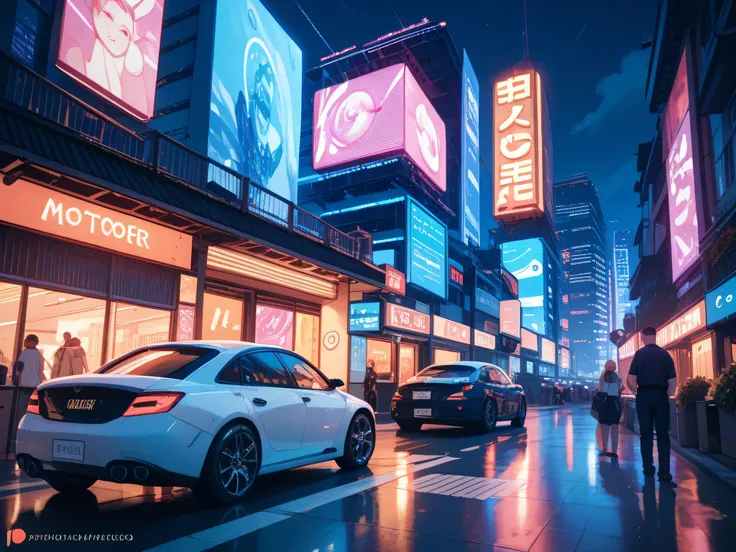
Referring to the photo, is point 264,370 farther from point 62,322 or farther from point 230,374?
point 62,322

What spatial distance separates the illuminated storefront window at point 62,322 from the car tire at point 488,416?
27.4 feet

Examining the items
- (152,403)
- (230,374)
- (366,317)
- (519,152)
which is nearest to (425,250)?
(519,152)

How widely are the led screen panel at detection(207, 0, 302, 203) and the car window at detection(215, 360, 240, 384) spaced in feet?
78.2

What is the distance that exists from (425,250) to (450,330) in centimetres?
697

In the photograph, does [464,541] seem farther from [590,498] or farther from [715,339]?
[715,339]

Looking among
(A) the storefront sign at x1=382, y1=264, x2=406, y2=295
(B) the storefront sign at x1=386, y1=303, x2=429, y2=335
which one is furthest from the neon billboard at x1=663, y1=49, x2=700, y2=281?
(B) the storefront sign at x1=386, y1=303, x2=429, y2=335

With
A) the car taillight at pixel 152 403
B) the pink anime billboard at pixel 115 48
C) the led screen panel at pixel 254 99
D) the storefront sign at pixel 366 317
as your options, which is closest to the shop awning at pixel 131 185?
the car taillight at pixel 152 403

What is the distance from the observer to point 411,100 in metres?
44.5

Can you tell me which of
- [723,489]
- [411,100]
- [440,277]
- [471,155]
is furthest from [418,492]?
[471,155]

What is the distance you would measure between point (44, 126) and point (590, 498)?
9.29 meters

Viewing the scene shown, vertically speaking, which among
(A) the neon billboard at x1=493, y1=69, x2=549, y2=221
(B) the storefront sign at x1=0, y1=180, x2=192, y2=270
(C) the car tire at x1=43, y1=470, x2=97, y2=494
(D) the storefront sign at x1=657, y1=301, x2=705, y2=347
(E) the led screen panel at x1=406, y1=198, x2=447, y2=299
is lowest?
(C) the car tire at x1=43, y1=470, x2=97, y2=494

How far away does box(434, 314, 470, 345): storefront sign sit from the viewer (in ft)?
114

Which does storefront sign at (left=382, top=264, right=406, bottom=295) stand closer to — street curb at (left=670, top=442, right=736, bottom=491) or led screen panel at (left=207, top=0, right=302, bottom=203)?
street curb at (left=670, top=442, right=736, bottom=491)

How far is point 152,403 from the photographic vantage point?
4684 mm
